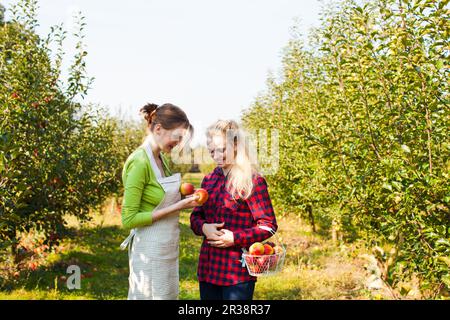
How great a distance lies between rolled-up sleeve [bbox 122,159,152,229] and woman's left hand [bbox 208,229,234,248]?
1.32ft

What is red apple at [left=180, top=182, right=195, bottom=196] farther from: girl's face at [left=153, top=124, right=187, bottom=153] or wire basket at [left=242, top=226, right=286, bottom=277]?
wire basket at [left=242, top=226, right=286, bottom=277]

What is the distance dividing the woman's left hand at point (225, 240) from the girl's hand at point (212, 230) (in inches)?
0.8

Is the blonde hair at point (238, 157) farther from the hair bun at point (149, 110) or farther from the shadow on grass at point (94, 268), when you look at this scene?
the shadow on grass at point (94, 268)

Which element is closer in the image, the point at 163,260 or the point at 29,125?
the point at 163,260

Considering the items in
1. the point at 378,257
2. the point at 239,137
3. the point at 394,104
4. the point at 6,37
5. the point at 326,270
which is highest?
the point at 6,37

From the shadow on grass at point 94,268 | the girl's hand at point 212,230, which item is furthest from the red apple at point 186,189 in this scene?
the shadow on grass at point 94,268

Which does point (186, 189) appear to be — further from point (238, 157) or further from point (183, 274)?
point (183, 274)

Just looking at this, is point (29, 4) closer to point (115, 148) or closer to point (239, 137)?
point (239, 137)

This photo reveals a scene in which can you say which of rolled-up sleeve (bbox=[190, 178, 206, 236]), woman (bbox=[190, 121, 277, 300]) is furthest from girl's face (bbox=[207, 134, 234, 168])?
rolled-up sleeve (bbox=[190, 178, 206, 236])

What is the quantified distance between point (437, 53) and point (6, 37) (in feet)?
16.8

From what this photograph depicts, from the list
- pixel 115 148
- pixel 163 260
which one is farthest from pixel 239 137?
pixel 115 148

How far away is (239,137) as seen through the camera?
2.50 m

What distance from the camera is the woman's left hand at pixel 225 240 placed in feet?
8.01

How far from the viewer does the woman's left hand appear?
244 centimetres
